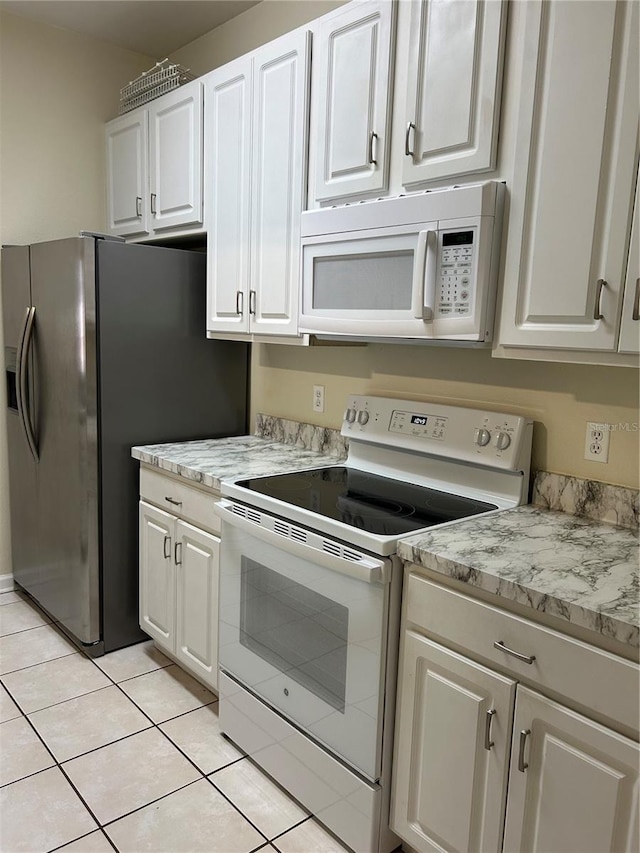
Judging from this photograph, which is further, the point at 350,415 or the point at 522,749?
the point at 350,415

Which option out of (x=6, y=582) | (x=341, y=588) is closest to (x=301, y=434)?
(x=341, y=588)

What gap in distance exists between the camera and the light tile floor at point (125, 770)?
183cm

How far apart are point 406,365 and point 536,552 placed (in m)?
0.99

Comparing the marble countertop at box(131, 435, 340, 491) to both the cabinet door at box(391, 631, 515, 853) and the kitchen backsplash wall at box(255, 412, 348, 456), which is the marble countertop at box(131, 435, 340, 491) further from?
the cabinet door at box(391, 631, 515, 853)

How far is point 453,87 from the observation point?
5.77 ft

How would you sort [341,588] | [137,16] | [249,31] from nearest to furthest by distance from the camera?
[341,588] < [249,31] < [137,16]

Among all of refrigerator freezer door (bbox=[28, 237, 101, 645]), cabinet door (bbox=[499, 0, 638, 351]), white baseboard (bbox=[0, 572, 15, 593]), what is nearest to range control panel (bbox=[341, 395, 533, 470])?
cabinet door (bbox=[499, 0, 638, 351])

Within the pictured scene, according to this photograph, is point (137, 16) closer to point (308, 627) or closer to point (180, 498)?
point (180, 498)

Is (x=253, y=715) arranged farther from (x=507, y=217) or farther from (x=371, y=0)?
(x=371, y=0)

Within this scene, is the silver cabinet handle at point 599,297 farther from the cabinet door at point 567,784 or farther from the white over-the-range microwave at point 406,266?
the cabinet door at point 567,784

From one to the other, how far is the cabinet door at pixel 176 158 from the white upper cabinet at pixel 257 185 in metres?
0.08

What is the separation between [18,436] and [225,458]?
1.22 metres

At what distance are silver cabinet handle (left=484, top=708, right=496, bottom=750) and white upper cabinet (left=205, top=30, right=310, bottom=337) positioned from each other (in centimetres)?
144

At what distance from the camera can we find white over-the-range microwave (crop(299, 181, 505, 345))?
171 cm
